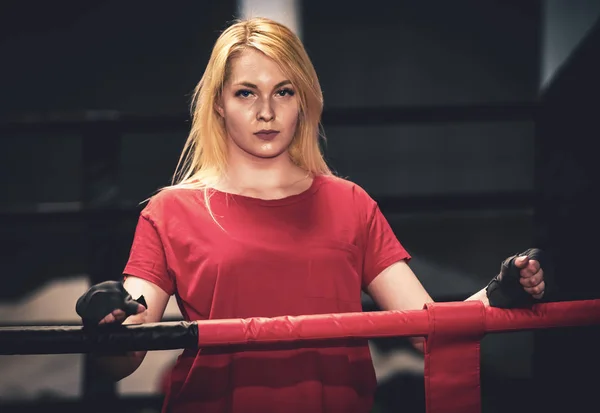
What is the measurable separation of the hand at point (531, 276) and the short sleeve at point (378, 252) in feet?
0.69

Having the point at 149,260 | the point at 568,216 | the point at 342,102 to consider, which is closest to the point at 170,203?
the point at 149,260

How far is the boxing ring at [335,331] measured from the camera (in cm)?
78

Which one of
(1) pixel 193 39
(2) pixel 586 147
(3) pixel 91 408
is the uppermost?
(1) pixel 193 39

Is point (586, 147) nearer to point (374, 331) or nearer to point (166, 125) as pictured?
point (166, 125)

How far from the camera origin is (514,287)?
85 centimetres

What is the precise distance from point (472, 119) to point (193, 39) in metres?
1.29

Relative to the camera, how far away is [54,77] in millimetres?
2594

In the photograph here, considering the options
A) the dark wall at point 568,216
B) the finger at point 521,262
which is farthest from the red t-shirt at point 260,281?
the dark wall at point 568,216

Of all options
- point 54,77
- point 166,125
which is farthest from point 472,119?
point 54,77

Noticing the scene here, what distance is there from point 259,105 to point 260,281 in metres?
0.25

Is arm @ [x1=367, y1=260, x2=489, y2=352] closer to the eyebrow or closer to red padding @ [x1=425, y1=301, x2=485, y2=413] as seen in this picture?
red padding @ [x1=425, y1=301, x2=485, y2=413]

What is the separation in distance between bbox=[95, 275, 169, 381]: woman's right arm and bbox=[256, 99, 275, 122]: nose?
0.89 ft

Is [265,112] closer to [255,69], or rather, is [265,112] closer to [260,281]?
[255,69]

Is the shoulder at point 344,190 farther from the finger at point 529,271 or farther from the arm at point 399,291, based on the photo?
the finger at point 529,271
